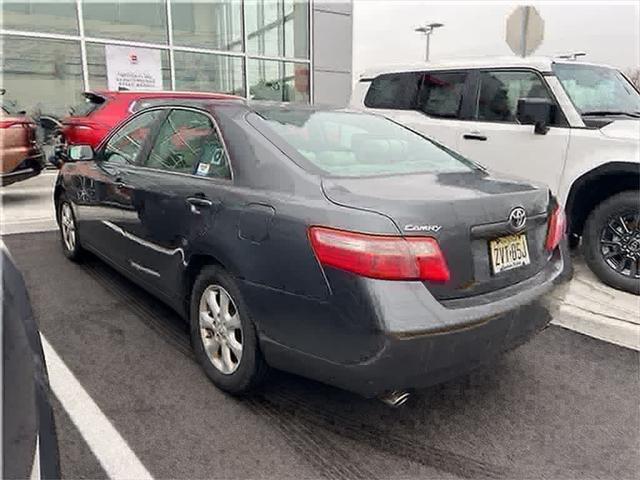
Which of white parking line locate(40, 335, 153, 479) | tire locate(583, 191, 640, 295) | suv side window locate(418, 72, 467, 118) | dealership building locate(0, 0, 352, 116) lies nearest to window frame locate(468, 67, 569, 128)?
suv side window locate(418, 72, 467, 118)

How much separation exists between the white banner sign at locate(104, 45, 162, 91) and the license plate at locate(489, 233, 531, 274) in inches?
404

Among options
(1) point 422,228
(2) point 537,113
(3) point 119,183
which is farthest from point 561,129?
(3) point 119,183

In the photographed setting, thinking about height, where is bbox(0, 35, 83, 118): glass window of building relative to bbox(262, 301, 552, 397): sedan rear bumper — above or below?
above

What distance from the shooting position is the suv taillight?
2.73 m

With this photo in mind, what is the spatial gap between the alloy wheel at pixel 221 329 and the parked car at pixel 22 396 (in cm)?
115

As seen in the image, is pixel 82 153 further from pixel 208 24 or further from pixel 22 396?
pixel 208 24

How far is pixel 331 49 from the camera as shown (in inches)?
555

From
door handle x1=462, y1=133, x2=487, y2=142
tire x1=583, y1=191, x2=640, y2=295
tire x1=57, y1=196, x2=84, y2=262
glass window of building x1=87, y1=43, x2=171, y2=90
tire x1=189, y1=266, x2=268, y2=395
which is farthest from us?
glass window of building x1=87, y1=43, x2=171, y2=90

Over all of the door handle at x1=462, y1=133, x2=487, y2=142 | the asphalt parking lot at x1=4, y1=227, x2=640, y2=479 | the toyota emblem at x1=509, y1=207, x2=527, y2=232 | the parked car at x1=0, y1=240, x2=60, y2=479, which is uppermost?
the door handle at x1=462, y1=133, x2=487, y2=142

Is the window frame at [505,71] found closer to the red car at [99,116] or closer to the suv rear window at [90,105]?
the red car at [99,116]

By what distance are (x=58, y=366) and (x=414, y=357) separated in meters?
2.09

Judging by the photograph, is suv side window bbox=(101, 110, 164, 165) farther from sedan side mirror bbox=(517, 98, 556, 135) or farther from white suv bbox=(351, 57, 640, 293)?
sedan side mirror bbox=(517, 98, 556, 135)

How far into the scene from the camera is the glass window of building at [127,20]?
34.8ft

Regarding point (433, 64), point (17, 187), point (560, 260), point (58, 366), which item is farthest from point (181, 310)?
point (17, 187)
